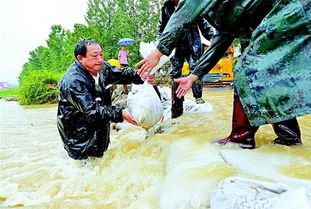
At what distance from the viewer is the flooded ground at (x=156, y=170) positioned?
4.60 ft

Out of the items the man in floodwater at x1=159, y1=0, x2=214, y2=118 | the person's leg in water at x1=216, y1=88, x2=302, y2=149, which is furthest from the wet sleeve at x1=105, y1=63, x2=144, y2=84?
the person's leg in water at x1=216, y1=88, x2=302, y2=149

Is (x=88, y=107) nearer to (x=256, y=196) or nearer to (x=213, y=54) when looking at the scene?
(x=213, y=54)

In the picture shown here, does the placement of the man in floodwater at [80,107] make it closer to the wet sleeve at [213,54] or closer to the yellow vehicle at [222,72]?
the wet sleeve at [213,54]

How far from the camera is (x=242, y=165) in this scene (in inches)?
60.7

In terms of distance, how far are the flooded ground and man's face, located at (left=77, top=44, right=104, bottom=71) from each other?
83cm

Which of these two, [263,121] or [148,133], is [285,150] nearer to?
[263,121]

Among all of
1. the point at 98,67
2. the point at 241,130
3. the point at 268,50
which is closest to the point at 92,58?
the point at 98,67

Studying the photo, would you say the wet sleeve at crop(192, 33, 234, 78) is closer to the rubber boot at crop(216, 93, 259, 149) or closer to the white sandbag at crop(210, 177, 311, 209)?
the rubber boot at crop(216, 93, 259, 149)

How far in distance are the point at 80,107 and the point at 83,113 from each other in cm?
15

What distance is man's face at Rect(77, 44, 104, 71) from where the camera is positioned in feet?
8.44

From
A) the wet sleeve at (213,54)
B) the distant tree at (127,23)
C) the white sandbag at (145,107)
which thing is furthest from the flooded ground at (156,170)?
the distant tree at (127,23)

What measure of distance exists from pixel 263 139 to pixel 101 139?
146 cm

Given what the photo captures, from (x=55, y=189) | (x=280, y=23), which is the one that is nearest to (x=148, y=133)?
(x=55, y=189)

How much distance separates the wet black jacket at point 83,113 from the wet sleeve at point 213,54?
82cm
